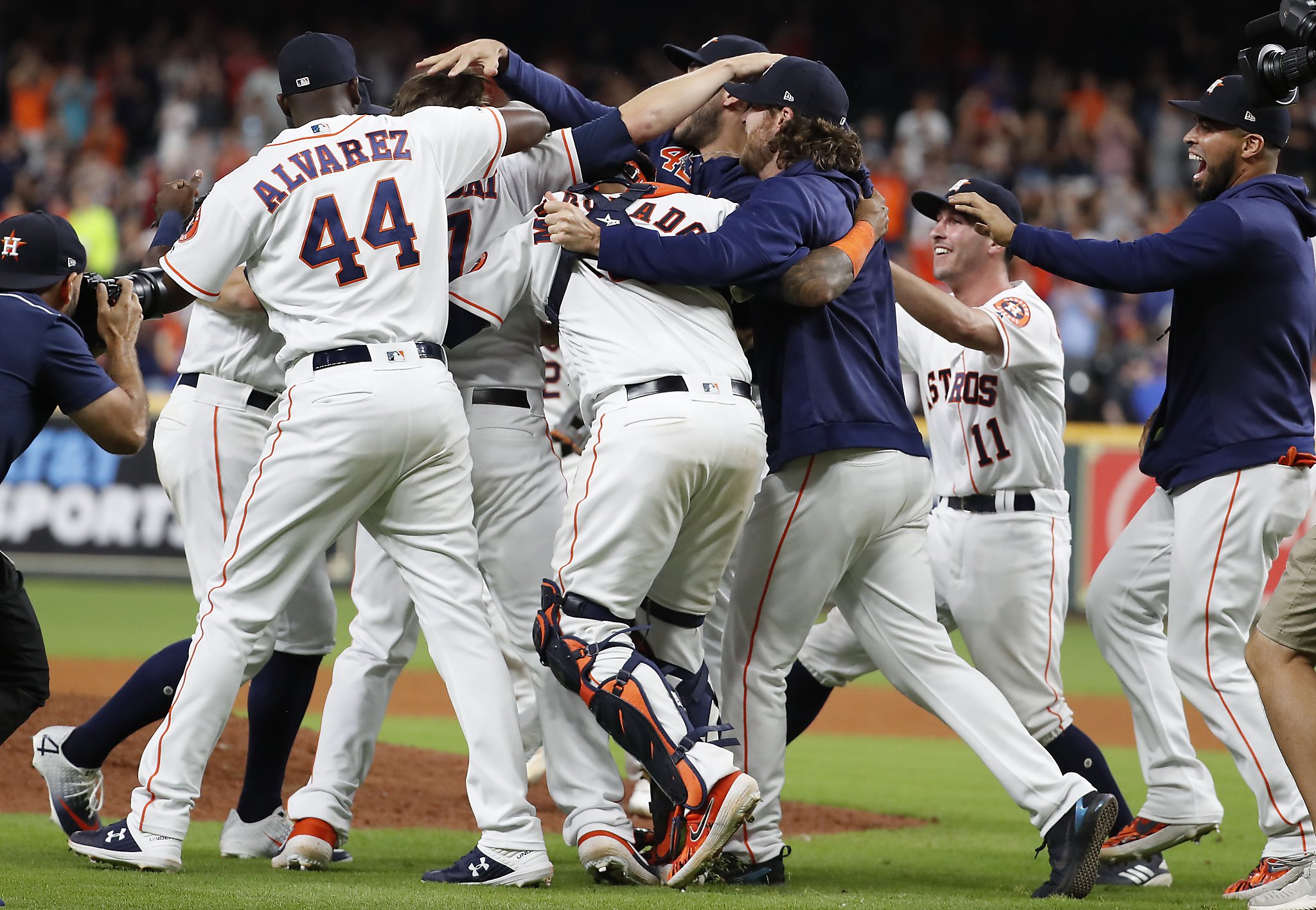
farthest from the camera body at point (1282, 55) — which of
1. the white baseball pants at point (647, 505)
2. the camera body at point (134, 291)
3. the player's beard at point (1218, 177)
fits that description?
the camera body at point (134, 291)

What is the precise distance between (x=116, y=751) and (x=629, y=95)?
1317 cm

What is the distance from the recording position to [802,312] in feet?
14.3

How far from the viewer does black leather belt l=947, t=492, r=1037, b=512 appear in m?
5.13

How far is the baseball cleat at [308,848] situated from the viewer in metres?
4.36

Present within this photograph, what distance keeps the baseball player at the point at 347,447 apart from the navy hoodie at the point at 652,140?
653 millimetres

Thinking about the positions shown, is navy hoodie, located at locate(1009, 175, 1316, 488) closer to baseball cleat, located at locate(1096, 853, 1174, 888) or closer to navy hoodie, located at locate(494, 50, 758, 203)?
navy hoodie, located at locate(494, 50, 758, 203)

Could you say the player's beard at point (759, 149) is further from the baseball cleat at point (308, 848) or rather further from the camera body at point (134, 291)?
the baseball cleat at point (308, 848)

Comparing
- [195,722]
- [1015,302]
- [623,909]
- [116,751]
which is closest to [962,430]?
[1015,302]

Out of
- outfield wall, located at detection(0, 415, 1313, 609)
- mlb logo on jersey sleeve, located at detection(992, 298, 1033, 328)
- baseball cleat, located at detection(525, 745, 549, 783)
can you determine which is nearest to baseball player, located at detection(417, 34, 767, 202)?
mlb logo on jersey sleeve, located at detection(992, 298, 1033, 328)

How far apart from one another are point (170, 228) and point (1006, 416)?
2865 mm

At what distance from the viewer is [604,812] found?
422 centimetres

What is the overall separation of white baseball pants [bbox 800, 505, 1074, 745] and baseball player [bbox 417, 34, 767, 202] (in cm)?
150

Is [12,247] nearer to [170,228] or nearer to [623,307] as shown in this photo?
[170,228]

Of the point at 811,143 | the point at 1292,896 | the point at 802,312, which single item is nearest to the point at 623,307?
the point at 802,312
